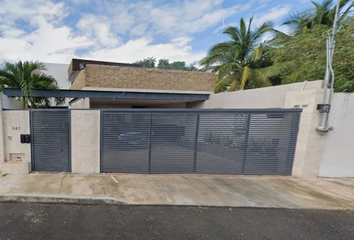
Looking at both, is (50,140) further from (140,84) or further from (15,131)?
(140,84)

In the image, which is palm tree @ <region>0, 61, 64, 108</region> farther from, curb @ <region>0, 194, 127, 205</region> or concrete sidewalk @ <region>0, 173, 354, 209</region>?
curb @ <region>0, 194, 127, 205</region>

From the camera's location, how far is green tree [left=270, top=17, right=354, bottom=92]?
22.2 ft

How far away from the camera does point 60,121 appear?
199 inches

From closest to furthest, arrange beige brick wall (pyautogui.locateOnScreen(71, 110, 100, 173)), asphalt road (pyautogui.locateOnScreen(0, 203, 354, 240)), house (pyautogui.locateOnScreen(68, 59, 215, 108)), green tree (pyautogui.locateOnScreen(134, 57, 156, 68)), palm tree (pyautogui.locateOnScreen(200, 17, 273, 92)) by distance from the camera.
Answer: asphalt road (pyautogui.locateOnScreen(0, 203, 354, 240)) < beige brick wall (pyautogui.locateOnScreen(71, 110, 100, 173)) < house (pyautogui.locateOnScreen(68, 59, 215, 108)) < palm tree (pyautogui.locateOnScreen(200, 17, 273, 92)) < green tree (pyautogui.locateOnScreen(134, 57, 156, 68))

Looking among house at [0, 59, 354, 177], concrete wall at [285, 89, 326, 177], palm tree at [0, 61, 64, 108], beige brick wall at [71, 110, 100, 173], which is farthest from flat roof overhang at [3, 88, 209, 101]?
concrete wall at [285, 89, 326, 177]

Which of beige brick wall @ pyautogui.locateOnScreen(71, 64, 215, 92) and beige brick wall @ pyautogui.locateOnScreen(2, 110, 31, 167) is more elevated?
beige brick wall @ pyautogui.locateOnScreen(71, 64, 215, 92)

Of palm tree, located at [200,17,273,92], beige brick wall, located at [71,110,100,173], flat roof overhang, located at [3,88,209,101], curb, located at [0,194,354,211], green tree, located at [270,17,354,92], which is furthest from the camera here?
palm tree, located at [200,17,273,92]

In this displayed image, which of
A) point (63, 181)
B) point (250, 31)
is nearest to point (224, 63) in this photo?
point (250, 31)

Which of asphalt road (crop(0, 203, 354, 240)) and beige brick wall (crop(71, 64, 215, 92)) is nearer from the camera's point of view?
asphalt road (crop(0, 203, 354, 240))

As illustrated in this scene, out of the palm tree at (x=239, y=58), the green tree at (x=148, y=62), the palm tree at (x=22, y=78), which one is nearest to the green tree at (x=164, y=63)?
the green tree at (x=148, y=62)

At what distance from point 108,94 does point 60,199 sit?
20.6 ft

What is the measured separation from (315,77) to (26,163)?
39.8ft

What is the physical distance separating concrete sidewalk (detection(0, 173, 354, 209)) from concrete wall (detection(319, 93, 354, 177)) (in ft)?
1.12

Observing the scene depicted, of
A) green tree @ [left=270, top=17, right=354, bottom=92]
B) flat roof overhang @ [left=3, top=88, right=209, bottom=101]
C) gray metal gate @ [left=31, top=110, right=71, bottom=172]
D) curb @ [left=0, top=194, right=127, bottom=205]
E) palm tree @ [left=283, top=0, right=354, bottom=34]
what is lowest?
curb @ [left=0, top=194, right=127, bottom=205]
